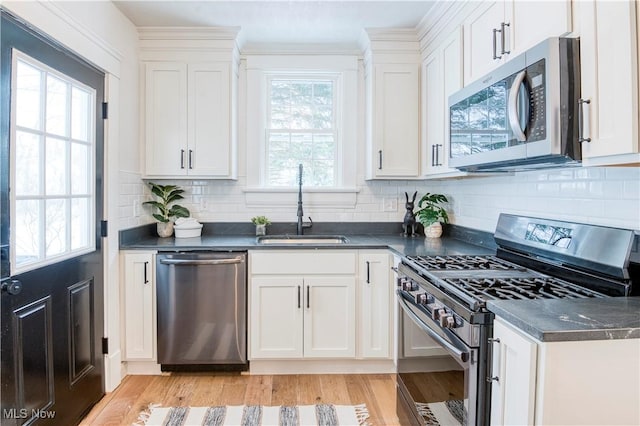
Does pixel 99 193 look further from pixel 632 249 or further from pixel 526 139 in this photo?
pixel 632 249

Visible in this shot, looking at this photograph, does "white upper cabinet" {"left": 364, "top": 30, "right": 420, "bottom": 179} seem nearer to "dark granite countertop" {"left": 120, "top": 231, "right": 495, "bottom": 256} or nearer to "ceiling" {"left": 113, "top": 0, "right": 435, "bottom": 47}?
"ceiling" {"left": 113, "top": 0, "right": 435, "bottom": 47}

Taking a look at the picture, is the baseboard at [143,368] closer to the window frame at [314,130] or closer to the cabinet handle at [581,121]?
the window frame at [314,130]

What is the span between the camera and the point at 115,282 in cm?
257

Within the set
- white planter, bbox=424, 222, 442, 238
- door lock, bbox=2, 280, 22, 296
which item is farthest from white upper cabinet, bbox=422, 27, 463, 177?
door lock, bbox=2, 280, 22, 296

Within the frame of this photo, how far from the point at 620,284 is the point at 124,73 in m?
3.01

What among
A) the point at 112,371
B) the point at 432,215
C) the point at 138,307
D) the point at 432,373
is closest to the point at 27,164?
the point at 138,307

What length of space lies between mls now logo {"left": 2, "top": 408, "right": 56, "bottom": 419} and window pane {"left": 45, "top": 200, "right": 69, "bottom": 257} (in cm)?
69

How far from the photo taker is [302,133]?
3.37m

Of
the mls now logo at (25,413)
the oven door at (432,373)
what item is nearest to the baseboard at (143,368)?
the mls now logo at (25,413)

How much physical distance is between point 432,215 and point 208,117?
1860mm

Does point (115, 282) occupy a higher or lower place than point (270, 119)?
lower

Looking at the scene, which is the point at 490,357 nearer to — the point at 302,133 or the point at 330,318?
the point at 330,318

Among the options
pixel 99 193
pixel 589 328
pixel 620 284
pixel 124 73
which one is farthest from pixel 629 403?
pixel 124 73

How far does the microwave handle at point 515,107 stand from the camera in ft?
4.81
